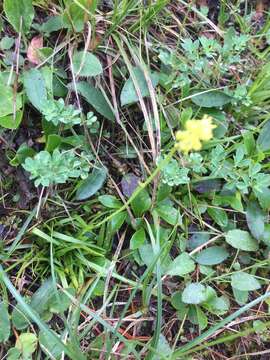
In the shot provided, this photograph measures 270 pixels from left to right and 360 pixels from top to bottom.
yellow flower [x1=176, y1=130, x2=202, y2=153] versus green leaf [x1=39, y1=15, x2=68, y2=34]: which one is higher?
yellow flower [x1=176, y1=130, x2=202, y2=153]

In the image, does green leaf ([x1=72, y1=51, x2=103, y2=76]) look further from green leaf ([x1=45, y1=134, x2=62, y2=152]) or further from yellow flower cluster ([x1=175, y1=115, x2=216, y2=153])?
yellow flower cluster ([x1=175, y1=115, x2=216, y2=153])

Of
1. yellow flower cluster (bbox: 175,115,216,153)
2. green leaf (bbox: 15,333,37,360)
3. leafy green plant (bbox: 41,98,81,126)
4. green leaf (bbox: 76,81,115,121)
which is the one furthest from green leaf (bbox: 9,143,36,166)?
yellow flower cluster (bbox: 175,115,216,153)

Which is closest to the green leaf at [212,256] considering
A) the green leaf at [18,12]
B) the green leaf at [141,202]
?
the green leaf at [141,202]

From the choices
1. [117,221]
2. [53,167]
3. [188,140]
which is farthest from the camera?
[117,221]

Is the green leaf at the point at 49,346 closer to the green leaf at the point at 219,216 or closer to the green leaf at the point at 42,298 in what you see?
the green leaf at the point at 42,298

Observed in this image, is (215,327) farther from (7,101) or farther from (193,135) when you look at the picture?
(7,101)

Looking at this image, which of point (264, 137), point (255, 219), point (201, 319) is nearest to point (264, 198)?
point (255, 219)
